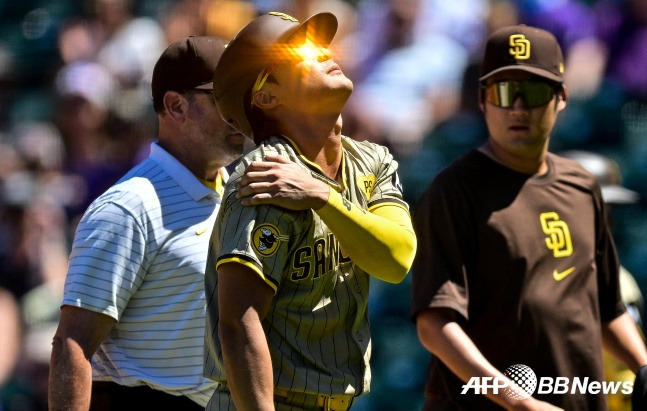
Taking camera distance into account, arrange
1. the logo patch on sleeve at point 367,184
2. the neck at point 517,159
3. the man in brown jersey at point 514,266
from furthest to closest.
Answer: the neck at point 517,159, the man in brown jersey at point 514,266, the logo patch on sleeve at point 367,184

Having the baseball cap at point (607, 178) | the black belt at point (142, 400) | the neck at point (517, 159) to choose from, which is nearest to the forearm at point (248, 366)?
the black belt at point (142, 400)

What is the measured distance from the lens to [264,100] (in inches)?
107

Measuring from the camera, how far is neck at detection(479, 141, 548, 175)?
12.5 feet

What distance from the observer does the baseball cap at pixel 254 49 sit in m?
2.66

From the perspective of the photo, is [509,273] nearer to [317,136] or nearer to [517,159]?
[517,159]

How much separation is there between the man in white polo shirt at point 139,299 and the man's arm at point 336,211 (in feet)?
Answer: 2.57

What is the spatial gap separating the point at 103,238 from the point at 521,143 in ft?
4.83

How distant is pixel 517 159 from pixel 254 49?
1436mm

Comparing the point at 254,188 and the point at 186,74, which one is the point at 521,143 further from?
the point at 254,188

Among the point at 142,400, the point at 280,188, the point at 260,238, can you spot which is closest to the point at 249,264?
the point at 260,238

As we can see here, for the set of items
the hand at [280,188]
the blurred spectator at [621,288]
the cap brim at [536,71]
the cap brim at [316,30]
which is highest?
the cap brim at [316,30]

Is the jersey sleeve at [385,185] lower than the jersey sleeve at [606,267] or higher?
higher

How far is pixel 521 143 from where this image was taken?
3.77 metres

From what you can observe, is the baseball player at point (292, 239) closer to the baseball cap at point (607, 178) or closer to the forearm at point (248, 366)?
the forearm at point (248, 366)
